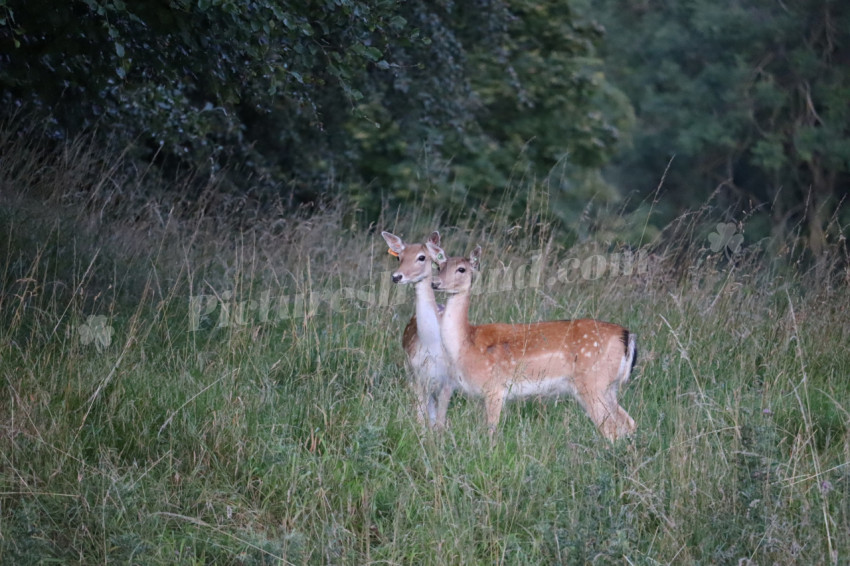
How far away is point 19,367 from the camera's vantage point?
4914 millimetres

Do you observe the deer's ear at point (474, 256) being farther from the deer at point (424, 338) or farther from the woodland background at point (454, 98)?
the woodland background at point (454, 98)

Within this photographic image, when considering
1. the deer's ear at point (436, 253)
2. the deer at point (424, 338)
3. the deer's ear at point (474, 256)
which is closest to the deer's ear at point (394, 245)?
the deer at point (424, 338)

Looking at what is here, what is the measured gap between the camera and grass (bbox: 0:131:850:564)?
3.79 metres

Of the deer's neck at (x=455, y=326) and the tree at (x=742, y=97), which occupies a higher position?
the deer's neck at (x=455, y=326)

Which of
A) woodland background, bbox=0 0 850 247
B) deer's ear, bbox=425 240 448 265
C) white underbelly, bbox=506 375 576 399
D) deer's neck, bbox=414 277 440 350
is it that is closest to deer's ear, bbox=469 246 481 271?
deer's ear, bbox=425 240 448 265

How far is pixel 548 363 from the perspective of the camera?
5422 millimetres

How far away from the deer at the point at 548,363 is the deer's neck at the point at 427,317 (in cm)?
10

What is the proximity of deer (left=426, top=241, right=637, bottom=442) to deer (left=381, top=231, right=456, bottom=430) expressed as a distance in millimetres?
91

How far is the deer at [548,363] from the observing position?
17.5 feet

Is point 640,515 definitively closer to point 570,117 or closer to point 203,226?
point 203,226

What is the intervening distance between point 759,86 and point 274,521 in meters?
17.4

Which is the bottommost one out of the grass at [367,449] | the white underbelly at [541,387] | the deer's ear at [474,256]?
the white underbelly at [541,387]

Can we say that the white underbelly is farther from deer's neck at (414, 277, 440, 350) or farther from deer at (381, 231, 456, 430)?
deer's neck at (414, 277, 440, 350)

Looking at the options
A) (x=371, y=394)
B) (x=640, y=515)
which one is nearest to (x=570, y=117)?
(x=371, y=394)
